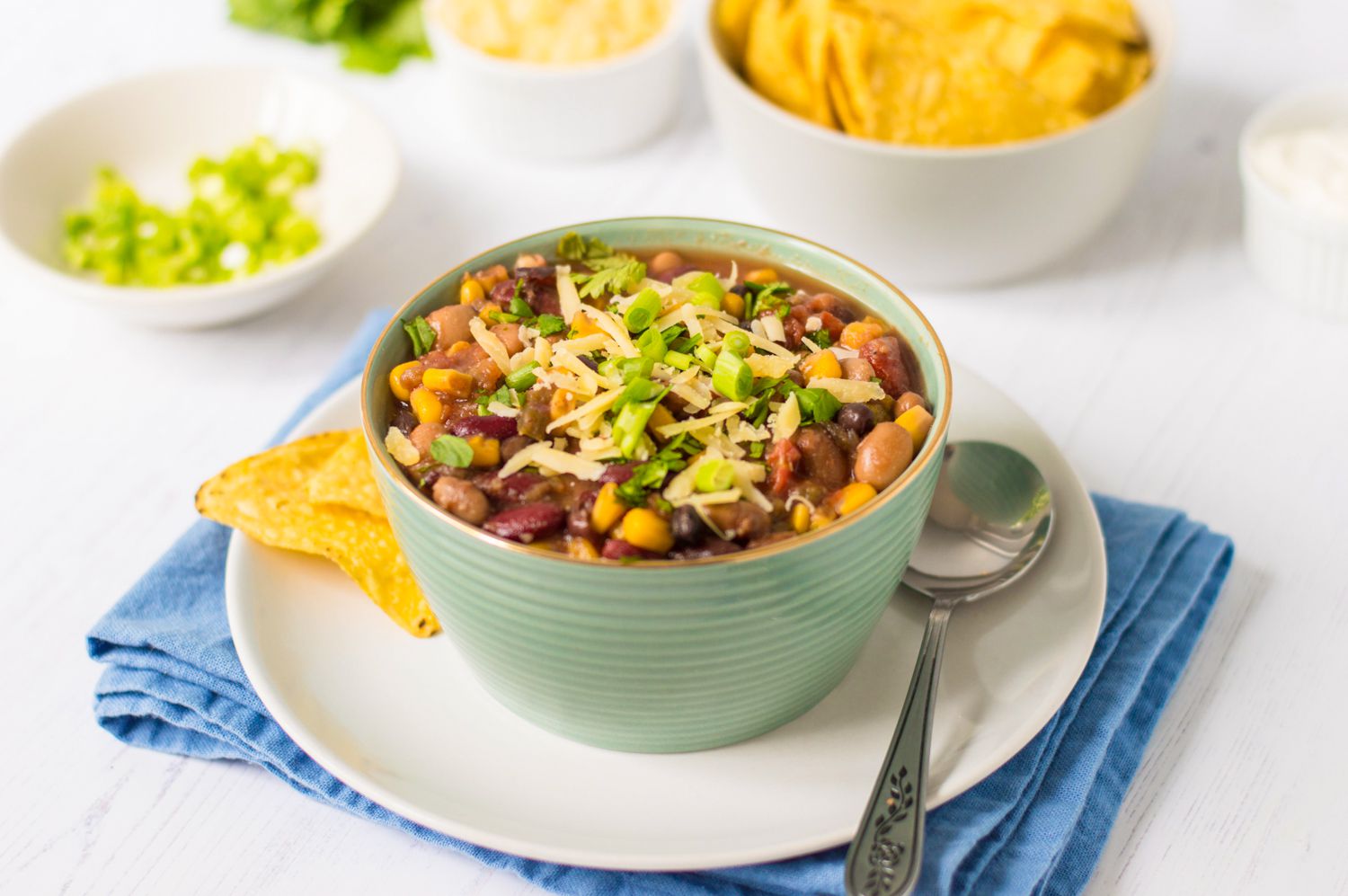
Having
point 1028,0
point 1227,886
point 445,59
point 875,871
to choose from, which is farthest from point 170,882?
point 1028,0

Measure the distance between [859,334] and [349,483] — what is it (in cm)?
119

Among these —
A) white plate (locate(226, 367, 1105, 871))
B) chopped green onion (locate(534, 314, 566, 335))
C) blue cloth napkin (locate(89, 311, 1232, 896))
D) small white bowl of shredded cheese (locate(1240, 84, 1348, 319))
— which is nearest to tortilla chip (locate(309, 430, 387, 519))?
white plate (locate(226, 367, 1105, 871))

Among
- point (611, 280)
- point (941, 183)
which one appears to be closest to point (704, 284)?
point (611, 280)

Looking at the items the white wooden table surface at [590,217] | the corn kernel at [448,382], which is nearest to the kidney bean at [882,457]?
the corn kernel at [448,382]

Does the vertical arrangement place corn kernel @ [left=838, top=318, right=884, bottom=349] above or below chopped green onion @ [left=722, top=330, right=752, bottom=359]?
below

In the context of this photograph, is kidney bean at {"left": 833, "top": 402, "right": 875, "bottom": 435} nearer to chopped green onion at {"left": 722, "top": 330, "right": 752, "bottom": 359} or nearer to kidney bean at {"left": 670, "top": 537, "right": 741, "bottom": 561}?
chopped green onion at {"left": 722, "top": 330, "right": 752, "bottom": 359}

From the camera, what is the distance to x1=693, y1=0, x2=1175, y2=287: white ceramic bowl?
3803 mm

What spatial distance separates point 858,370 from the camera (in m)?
2.57

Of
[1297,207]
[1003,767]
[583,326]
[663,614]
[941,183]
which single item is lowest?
[1003,767]

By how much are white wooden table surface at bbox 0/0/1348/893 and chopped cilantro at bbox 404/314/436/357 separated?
3.11 ft

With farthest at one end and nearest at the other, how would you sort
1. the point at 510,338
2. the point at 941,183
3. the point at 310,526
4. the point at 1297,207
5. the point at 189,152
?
the point at 189,152
the point at 1297,207
the point at 941,183
the point at 310,526
the point at 510,338

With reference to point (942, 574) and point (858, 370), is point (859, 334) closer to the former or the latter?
point (858, 370)

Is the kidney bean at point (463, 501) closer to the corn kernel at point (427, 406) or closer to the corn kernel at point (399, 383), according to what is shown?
the corn kernel at point (427, 406)

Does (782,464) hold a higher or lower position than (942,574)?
higher
